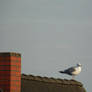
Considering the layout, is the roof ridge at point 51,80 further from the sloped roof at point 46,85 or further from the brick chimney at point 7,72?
the brick chimney at point 7,72

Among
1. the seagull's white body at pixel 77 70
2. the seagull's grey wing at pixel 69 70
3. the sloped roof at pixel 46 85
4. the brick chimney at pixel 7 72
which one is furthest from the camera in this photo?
the seagull's white body at pixel 77 70

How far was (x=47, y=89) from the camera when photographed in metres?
36.3

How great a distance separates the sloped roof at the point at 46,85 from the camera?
36188 mm

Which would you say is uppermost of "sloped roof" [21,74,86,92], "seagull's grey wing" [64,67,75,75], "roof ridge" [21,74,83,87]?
"seagull's grey wing" [64,67,75,75]

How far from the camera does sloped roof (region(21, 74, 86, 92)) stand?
36188 mm

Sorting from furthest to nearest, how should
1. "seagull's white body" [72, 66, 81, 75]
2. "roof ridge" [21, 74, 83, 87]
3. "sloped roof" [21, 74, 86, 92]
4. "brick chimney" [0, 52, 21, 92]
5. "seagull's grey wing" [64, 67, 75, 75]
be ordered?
"seagull's white body" [72, 66, 81, 75], "seagull's grey wing" [64, 67, 75, 75], "roof ridge" [21, 74, 83, 87], "sloped roof" [21, 74, 86, 92], "brick chimney" [0, 52, 21, 92]

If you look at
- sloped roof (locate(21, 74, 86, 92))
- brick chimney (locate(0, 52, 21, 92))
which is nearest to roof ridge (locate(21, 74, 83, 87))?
sloped roof (locate(21, 74, 86, 92))

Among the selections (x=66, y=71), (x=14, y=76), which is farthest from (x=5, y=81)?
(x=66, y=71)

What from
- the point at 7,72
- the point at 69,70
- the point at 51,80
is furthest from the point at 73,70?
the point at 7,72

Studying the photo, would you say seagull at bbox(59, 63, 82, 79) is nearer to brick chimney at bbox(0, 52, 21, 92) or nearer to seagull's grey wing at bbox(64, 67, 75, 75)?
seagull's grey wing at bbox(64, 67, 75, 75)

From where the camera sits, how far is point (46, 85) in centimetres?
3659

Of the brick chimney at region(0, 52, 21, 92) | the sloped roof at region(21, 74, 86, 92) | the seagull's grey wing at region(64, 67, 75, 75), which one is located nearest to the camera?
the brick chimney at region(0, 52, 21, 92)

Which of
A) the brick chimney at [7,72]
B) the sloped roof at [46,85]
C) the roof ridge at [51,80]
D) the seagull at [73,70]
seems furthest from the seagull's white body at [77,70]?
the brick chimney at [7,72]

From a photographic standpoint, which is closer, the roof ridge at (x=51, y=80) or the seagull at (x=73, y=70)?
the roof ridge at (x=51, y=80)
